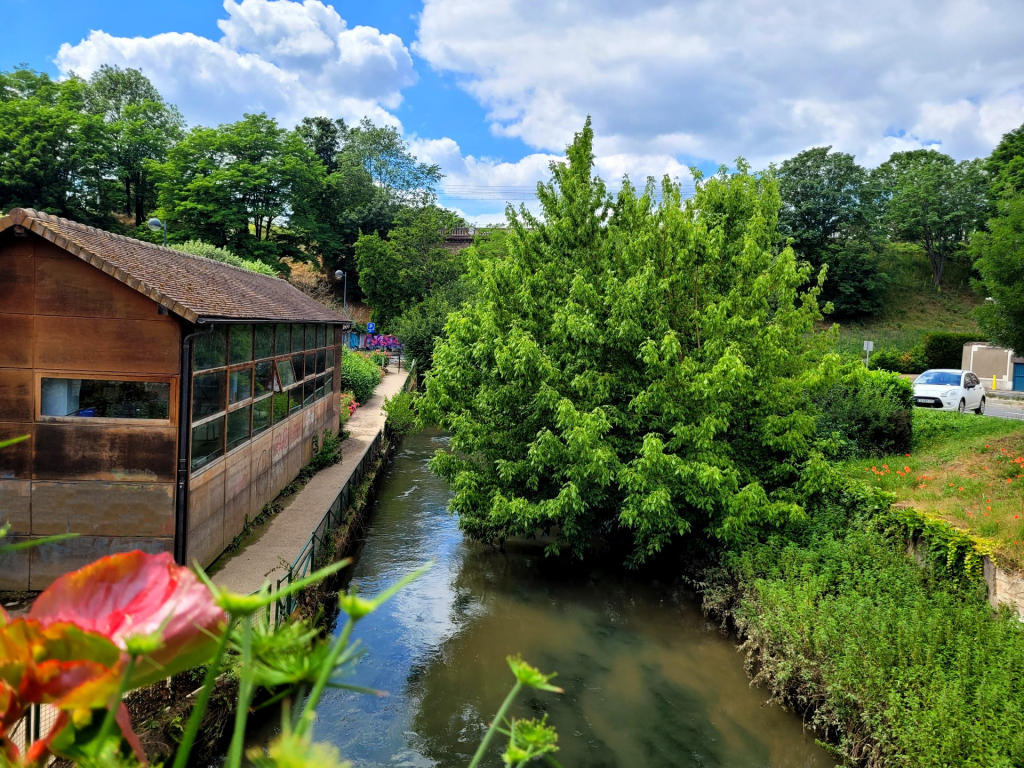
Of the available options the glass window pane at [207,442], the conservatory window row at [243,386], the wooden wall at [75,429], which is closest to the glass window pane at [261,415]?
the conservatory window row at [243,386]

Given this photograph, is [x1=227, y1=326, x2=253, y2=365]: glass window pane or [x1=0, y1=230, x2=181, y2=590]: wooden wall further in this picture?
[x1=227, y1=326, x2=253, y2=365]: glass window pane

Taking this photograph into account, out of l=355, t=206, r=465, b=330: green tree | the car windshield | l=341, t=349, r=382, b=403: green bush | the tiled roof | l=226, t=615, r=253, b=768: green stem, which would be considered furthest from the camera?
l=355, t=206, r=465, b=330: green tree

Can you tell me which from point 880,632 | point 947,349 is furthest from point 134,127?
point 947,349

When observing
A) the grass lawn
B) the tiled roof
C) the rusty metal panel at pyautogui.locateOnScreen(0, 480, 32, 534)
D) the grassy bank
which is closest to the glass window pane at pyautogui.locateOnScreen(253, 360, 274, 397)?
the tiled roof

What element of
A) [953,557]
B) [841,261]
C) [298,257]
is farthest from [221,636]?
[841,261]

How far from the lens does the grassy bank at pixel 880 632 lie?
266 inches

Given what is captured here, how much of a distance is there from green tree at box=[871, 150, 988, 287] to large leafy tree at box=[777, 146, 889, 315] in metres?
3.75

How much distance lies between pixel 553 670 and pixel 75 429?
7.10m

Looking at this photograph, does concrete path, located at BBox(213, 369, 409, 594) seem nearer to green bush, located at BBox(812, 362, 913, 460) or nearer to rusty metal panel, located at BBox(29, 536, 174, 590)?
rusty metal panel, located at BBox(29, 536, 174, 590)

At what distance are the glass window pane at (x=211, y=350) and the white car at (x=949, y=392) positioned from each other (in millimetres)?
19043

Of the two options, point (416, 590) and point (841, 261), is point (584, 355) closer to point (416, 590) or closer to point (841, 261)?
point (416, 590)

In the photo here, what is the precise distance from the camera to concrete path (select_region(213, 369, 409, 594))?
1024 centimetres

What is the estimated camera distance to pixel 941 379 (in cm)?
2303

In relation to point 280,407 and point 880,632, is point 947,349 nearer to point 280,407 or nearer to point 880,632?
point 880,632
